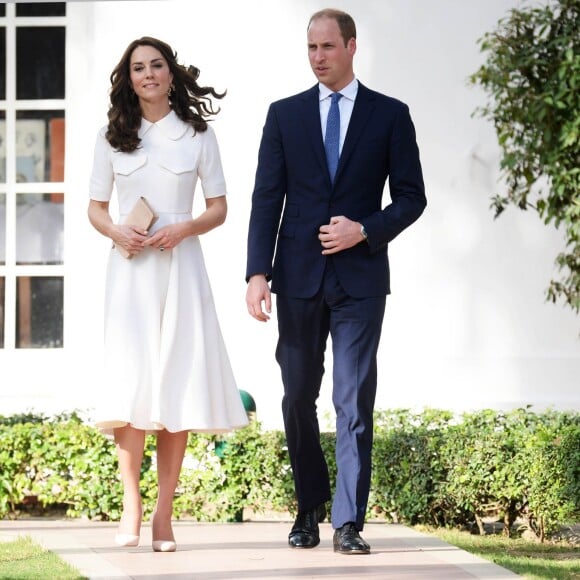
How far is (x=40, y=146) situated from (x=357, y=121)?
374cm

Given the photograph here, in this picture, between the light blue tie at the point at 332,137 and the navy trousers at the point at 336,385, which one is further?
the light blue tie at the point at 332,137

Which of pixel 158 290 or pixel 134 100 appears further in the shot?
pixel 134 100

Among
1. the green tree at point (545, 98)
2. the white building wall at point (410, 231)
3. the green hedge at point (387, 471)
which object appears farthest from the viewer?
the white building wall at point (410, 231)

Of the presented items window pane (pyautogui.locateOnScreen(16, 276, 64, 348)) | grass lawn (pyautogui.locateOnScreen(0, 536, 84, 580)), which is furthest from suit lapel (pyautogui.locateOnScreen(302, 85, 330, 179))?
window pane (pyautogui.locateOnScreen(16, 276, 64, 348))

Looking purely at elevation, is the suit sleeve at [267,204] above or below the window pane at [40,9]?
below

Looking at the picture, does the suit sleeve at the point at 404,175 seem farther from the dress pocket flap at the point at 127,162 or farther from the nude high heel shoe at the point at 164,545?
the nude high heel shoe at the point at 164,545

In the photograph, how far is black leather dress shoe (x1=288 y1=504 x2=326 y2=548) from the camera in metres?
5.44

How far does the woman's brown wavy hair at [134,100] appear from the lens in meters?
5.45

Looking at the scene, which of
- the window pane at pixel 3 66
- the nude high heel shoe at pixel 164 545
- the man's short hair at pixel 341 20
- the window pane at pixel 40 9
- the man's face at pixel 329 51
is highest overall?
the window pane at pixel 40 9

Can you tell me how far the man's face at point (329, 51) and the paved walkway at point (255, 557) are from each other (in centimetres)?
192

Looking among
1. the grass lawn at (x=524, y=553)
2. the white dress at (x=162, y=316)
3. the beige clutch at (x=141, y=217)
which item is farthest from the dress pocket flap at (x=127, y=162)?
the grass lawn at (x=524, y=553)

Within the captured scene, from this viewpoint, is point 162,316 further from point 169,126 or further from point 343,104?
point 343,104

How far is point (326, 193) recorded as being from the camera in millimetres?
5379

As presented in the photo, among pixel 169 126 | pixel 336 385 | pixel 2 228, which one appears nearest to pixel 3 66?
pixel 2 228
